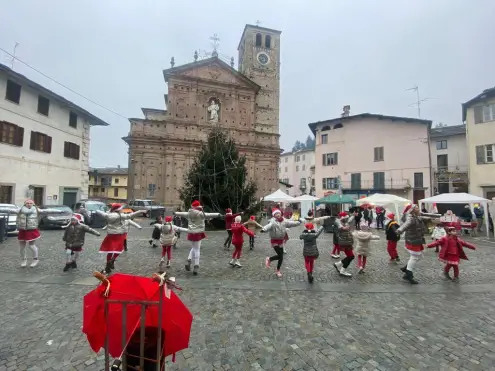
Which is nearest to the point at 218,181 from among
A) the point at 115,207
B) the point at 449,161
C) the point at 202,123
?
the point at 115,207

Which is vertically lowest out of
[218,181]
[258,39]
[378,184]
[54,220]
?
[54,220]

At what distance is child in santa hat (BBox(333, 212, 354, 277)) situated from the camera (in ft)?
24.5

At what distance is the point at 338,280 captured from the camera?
7.10 meters

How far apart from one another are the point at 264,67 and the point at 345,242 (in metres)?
42.7

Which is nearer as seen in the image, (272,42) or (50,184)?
(50,184)

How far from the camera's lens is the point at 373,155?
35.0m

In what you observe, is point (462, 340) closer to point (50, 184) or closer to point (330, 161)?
point (50, 184)

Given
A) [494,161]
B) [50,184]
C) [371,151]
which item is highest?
[371,151]

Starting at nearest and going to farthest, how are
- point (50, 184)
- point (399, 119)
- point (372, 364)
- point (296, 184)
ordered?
point (372, 364) < point (50, 184) < point (399, 119) < point (296, 184)

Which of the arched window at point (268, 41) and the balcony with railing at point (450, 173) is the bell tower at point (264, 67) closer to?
the arched window at point (268, 41)

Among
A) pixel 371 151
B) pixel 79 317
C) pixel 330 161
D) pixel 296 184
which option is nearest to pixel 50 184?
pixel 79 317

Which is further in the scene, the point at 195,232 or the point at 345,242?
the point at 195,232

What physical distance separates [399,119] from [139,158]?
3228cm

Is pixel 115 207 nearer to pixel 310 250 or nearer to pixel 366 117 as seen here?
pixel 310 250
